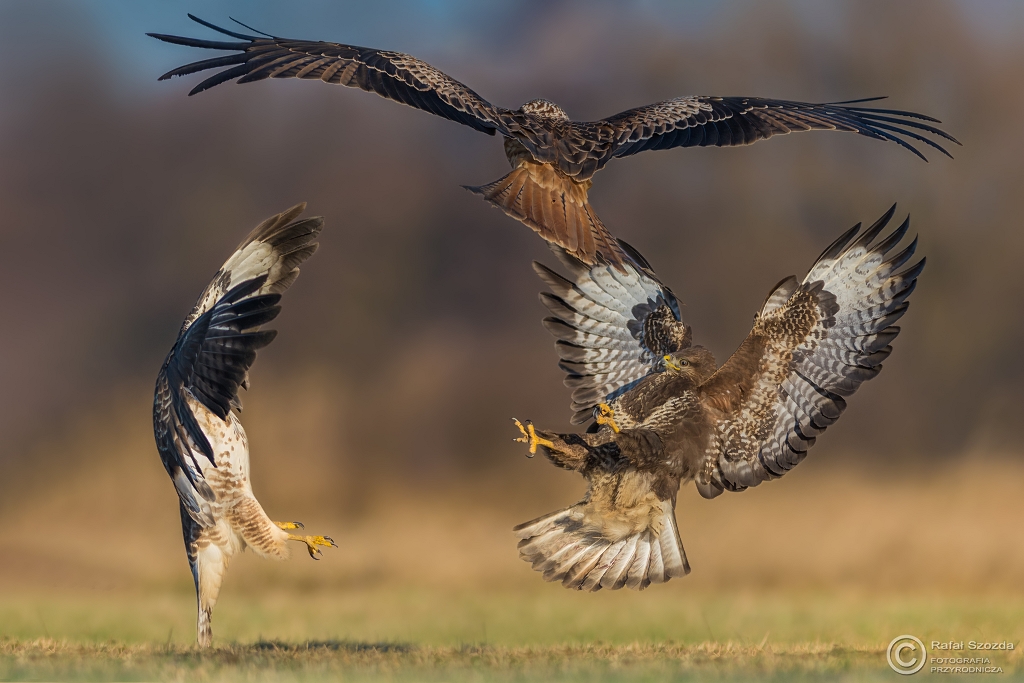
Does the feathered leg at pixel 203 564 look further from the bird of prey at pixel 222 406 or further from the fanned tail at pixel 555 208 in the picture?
the fanned tail at pixel 555 208

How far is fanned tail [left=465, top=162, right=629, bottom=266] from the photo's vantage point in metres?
5.83

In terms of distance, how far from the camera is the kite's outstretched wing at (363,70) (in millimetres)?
5656

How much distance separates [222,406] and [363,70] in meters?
2.18

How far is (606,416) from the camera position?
5.76 m

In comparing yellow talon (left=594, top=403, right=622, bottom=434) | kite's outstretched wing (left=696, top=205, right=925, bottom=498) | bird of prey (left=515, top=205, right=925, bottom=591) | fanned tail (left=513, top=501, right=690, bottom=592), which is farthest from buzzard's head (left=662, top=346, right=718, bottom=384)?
fanned tail (left=513, top=501, right=690, bottom=592)

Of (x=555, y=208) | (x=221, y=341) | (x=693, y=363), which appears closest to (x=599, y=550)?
(x=693, y=363)

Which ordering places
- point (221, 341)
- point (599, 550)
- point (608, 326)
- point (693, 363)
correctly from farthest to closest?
point (608, 326), point (693, 363), point (599, 550), point (221, 341)

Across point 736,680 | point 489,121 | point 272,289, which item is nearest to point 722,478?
point 736,680

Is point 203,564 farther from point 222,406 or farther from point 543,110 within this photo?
point 543,110

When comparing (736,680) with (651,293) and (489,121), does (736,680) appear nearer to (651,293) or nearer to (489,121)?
(651,293)

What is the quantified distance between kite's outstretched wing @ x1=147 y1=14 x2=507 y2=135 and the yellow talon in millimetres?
1787

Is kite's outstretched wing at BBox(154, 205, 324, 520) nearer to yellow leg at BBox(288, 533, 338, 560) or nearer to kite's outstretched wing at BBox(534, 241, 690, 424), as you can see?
yellow leg at BBox(288, 533, 338, 560)

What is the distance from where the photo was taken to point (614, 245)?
6.18m

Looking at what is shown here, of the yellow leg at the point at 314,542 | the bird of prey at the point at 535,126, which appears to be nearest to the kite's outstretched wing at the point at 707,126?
the bird of prey at the point at 535,126
